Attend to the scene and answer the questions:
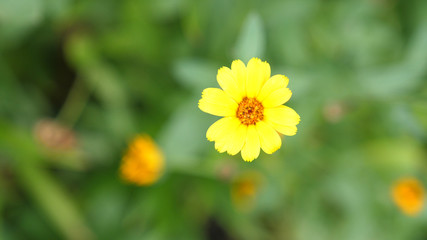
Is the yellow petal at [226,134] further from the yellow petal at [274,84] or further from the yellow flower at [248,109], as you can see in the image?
the yellow petal at [274,84]

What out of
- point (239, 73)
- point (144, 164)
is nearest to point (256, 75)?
point (239, 73)

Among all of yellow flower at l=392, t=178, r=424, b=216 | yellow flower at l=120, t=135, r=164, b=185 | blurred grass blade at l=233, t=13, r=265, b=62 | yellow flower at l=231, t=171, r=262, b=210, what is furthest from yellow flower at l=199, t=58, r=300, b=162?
yellow flower at l=392, t=178, r=424, b=216

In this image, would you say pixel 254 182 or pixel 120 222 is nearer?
pixel 254 182

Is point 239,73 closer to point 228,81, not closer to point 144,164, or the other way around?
point 228,81

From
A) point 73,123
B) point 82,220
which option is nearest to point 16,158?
point 73,123

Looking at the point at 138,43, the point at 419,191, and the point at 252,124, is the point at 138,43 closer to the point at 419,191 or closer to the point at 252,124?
the point at 252,124

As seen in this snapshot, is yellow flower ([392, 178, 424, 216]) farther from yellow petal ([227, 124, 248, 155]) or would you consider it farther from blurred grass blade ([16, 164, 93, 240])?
blurred grass blade ([16, 164, 93, 240])
